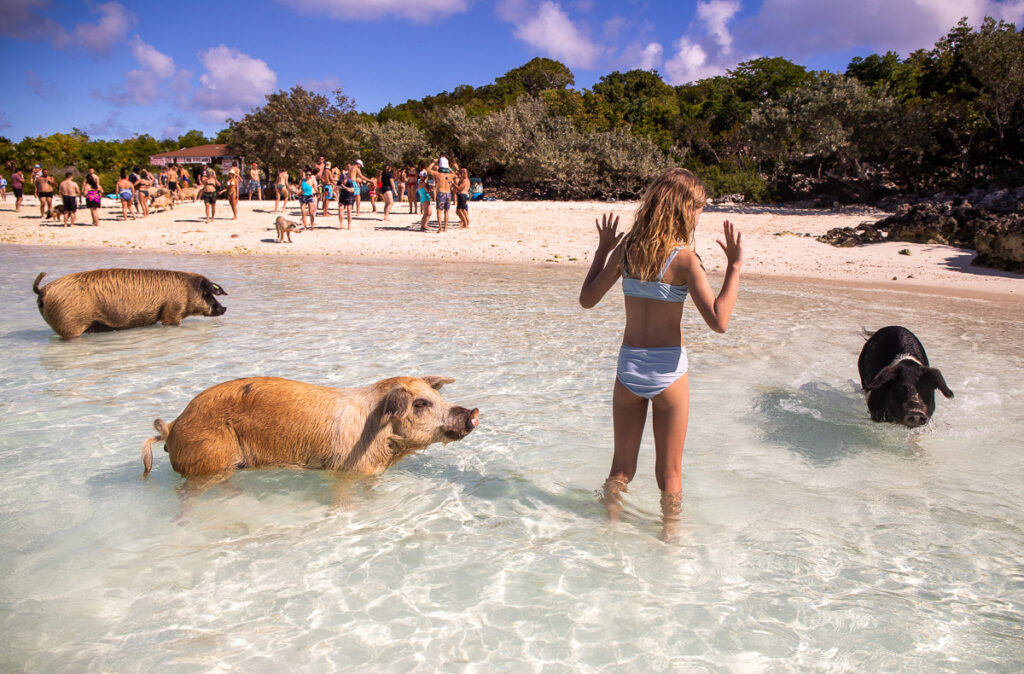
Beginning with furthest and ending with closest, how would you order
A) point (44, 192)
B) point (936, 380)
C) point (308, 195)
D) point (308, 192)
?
point (44, 192) < point (308, 195) < point (308, 192) < point (936, 380)

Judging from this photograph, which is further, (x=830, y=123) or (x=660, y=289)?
(x=830, y=123)

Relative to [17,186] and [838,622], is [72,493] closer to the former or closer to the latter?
[838,622]

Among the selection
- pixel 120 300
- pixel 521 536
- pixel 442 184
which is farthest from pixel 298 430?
pixel 442 184

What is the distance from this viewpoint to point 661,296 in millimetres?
3477

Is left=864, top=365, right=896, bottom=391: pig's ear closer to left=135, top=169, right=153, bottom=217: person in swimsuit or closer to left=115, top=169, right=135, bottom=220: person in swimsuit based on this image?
left=115, top=169, right=135, bottom=220: person in swimsuit

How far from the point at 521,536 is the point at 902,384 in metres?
3.22

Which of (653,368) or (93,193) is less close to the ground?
(93,193)

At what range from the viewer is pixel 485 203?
2797 cm

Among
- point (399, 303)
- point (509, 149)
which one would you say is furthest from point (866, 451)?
point (509, 149)

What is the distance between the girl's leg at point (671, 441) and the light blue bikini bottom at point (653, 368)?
0.05 metres

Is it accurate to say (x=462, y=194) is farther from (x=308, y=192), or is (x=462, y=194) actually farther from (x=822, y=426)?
(x=822, y=426)

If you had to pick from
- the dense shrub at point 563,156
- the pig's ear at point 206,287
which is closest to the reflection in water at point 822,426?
the pig's ear at point 206,287

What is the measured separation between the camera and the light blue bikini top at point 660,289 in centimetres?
342

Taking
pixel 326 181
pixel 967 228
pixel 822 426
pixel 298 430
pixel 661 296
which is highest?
pixel 326 181
